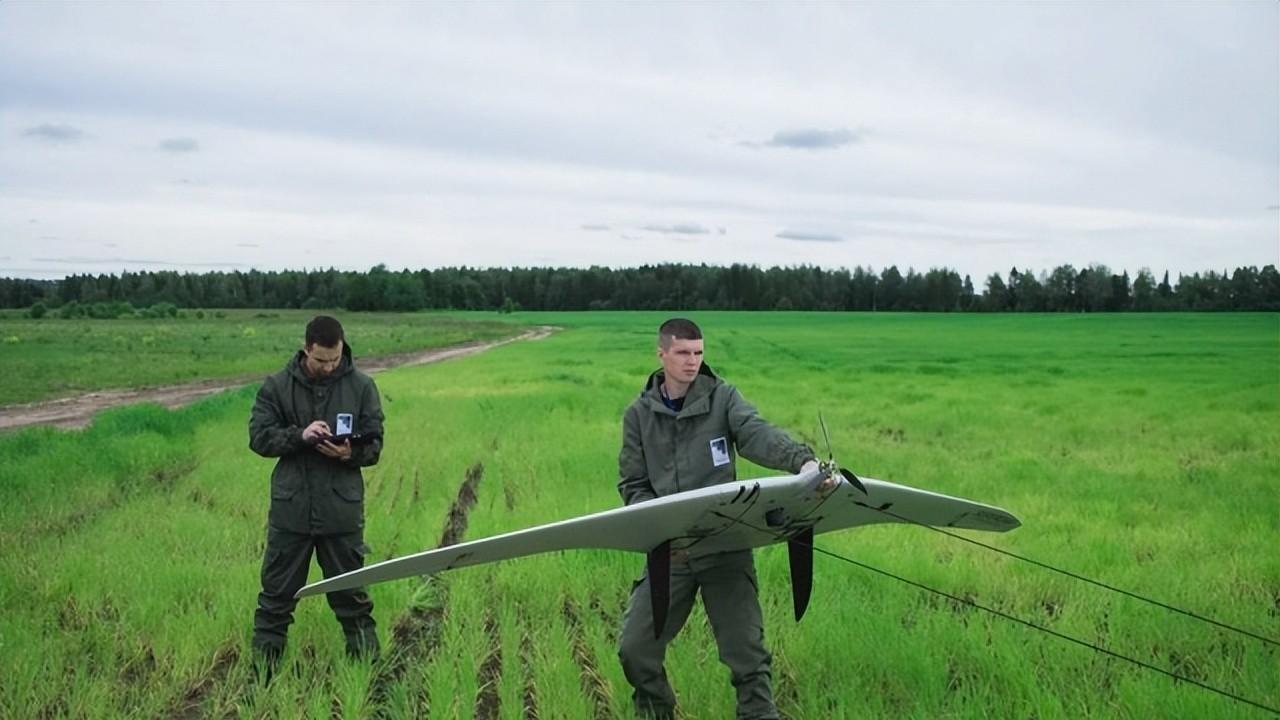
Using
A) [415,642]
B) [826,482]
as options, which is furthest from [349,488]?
[826,482]

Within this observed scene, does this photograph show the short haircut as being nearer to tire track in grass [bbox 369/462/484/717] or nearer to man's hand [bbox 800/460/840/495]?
man's hand [bbox 800/460/840/495]

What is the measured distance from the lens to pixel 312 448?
17.4 ft

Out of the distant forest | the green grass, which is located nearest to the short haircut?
the green grass

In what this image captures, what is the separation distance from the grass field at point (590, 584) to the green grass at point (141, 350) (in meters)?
13.1

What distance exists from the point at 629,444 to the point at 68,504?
7626mm

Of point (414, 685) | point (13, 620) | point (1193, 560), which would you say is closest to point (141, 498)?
point (13, 620)

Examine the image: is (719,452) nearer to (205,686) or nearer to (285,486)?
(285,486)

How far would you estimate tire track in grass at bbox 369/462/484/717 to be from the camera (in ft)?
16.9

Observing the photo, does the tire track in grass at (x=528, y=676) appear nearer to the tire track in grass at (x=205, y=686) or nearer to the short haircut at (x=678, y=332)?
the tire track in grass at (x=205, y=686)

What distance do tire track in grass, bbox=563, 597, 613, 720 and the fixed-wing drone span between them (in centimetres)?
102

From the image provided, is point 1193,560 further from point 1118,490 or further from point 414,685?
point 414,685

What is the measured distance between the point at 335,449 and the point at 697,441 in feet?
6.70

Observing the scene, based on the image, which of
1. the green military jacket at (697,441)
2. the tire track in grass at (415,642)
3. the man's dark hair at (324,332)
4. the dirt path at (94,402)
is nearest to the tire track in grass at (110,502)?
the tire track in grass at (415,642)

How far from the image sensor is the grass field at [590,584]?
4969 millimetres
